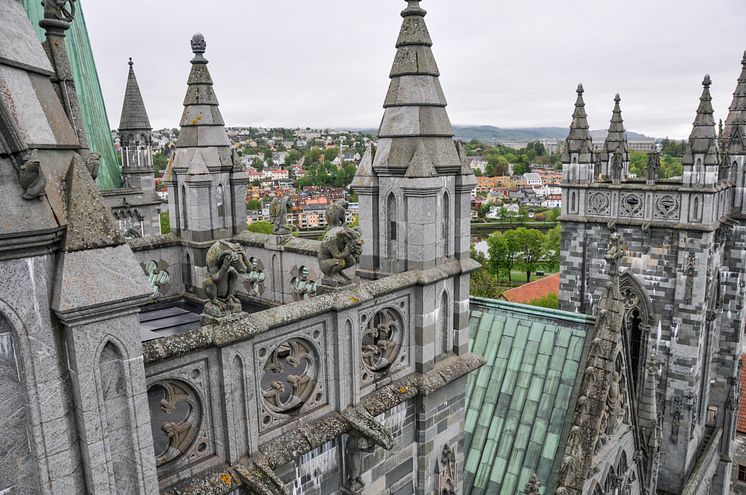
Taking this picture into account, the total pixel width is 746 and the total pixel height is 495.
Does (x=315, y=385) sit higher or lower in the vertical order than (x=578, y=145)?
lower

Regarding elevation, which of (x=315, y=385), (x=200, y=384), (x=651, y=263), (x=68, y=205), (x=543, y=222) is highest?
(x=68, y=205)

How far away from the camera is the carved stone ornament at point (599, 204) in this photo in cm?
2142

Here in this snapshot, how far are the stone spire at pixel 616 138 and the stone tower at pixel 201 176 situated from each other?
17.5 m

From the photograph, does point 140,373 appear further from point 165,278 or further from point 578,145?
point 578,145

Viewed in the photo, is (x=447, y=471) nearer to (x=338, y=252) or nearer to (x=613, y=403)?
(x=338, y=252)

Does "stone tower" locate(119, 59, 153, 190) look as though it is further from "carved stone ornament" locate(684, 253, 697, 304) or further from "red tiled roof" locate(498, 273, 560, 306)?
"red tiled roof" locate(498, 273, 560, 306)

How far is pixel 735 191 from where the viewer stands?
21594 millimetres

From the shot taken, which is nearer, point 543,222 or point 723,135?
point 723,135

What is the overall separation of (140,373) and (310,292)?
5.14 meters

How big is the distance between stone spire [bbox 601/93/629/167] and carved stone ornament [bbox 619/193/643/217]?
Answer: 316 cm

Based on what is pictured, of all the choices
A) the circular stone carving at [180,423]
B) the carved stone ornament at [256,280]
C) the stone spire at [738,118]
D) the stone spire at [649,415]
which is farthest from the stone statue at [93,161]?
the stone spire at [738,118]

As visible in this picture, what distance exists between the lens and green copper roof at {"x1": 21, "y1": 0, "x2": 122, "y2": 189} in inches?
986

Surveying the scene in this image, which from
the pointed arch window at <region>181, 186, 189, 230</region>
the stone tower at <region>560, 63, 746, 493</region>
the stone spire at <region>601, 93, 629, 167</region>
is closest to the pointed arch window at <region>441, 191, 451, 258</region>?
the pointed arch window at <region>181, 186, 189, 230</region>

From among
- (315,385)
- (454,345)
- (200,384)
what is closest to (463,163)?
(454,345)
